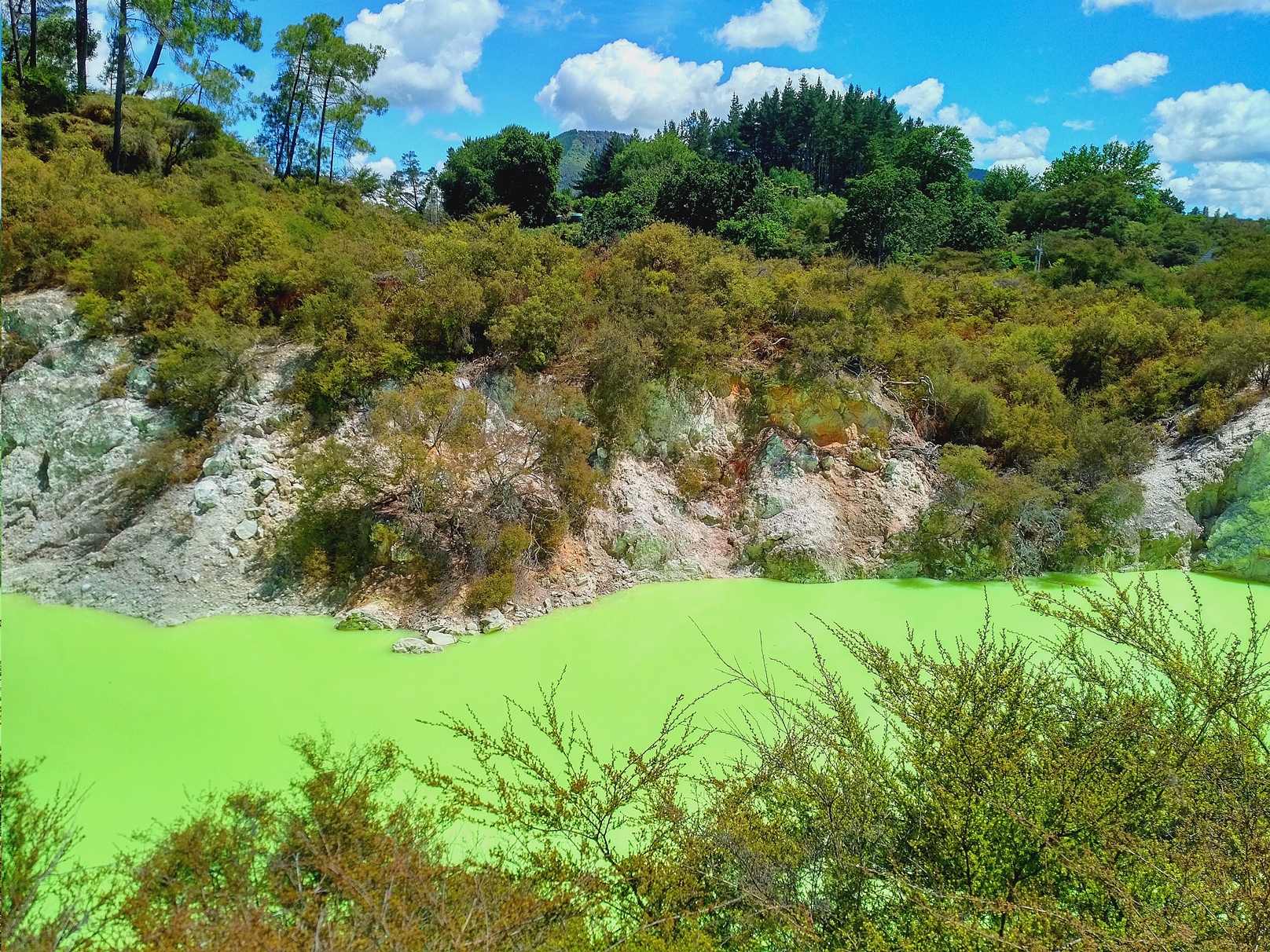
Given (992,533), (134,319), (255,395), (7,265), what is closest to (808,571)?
(992,533)

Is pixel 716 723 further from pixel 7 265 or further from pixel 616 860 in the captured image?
pixel 7 265

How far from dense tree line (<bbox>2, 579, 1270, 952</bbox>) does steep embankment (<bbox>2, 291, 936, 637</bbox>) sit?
4.29 m

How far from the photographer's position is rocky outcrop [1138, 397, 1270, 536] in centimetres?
1248

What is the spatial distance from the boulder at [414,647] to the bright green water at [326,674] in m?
0.16

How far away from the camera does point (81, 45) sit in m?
18.8

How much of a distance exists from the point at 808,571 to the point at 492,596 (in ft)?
17.2

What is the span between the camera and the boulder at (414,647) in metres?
8.83

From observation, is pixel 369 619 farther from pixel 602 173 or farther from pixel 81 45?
pixel 602 173

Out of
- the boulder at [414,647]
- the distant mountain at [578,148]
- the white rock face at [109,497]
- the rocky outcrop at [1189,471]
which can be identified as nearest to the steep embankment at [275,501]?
the white rock face at [109,497]

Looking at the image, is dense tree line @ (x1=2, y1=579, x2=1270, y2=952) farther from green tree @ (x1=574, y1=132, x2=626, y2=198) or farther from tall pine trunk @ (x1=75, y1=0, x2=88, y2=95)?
green tree @ (x1=574, y1=132, x2=626, y2=198)

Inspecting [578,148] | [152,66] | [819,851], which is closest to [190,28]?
[152,66]

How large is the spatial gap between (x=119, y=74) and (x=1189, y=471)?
24953 millimetres

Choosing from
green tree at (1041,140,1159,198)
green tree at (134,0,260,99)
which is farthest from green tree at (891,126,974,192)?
green tree at (134,0,260,99)

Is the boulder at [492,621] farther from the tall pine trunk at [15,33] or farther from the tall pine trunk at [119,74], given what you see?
the tall pine trunk at [15,33]
